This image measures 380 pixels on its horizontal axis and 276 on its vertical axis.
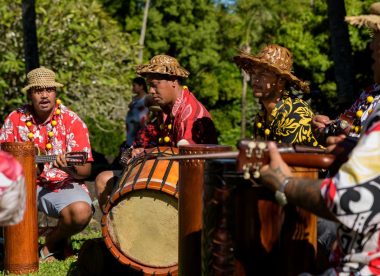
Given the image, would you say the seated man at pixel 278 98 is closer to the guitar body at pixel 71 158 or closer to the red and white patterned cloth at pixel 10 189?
the guitar body at pixel 71 158

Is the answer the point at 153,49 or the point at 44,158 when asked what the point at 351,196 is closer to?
the point at 44,158

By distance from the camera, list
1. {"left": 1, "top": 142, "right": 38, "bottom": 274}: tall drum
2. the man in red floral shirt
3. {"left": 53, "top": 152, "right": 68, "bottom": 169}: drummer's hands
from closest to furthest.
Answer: {"left": 1, "top": 142, "right": 38, "bottom": 274}: tall drum
{"left": 53, "top": 152, "right": 68, "bottom": 169}: drummer's hands
the man in red floral shirt

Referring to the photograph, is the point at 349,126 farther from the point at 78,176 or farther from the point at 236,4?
the point at 236,4

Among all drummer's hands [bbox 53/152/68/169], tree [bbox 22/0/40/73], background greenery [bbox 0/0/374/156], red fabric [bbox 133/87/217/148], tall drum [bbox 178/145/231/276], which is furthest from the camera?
background greenery [bbox 0/0/374/156]

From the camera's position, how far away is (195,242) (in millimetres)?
4312

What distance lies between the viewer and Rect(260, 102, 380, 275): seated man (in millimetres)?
2824

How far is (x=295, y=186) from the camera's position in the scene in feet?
9.77

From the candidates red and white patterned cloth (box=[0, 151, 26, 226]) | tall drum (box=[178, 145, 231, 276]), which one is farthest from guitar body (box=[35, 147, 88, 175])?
red and white patterned cloth (box=[0, 151, 26, 226])

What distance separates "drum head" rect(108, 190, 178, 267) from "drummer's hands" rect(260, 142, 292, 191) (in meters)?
2.19

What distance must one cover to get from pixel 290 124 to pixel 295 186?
2.55 metres

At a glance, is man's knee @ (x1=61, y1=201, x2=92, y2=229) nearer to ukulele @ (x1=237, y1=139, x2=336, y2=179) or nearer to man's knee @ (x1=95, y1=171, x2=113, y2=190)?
man's knee @ (x1=95, y1=171, x2=113, y2=190)

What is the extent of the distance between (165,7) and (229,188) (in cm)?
3599

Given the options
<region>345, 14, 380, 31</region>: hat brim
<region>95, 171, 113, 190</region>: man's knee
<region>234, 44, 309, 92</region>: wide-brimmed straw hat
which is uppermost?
<region>345, 14, 380, 31</region>: hat brim

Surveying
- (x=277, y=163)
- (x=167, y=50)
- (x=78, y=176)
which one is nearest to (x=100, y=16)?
(x=78, y=176)
